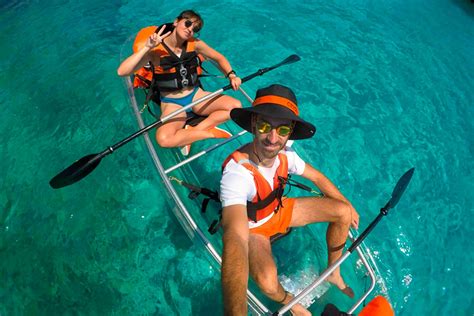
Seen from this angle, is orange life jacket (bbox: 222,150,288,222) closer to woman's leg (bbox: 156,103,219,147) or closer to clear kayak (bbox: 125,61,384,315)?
clear kayak (bbox: 125,61,384,315)

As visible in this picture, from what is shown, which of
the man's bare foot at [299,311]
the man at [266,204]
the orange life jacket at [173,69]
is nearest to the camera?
the man at [266,204]

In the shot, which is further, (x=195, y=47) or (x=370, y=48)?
(x=370, y=48)

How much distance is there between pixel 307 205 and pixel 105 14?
6.22 meters

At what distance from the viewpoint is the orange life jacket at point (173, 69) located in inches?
155

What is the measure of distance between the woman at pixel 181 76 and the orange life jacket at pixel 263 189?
4.22 ft

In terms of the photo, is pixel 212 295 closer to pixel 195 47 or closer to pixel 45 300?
pixel 45 300

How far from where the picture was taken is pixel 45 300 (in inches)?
134

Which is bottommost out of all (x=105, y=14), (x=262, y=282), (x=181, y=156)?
(x=105, y=14)

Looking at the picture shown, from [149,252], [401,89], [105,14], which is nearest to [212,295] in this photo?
[149,252]

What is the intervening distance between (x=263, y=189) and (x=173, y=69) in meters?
1.97

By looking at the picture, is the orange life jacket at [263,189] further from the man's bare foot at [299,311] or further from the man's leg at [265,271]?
the man's bare foot at [299,311]

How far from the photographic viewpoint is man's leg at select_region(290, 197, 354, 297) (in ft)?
9.70

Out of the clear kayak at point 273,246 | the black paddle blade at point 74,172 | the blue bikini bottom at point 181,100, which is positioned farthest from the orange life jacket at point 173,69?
the black paddle blade at point 74,172

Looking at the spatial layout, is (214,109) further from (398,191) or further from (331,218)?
(398,191)
